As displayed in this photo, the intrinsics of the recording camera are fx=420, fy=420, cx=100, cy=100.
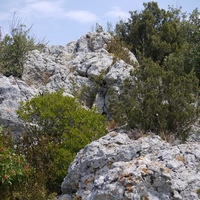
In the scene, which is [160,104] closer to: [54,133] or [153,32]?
[54,133]

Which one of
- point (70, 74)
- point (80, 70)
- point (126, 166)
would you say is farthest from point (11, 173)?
point (80, 70)

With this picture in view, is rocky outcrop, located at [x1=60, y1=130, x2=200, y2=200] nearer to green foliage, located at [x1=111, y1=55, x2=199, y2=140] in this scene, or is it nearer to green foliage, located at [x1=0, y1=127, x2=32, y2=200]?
green foliage, located at [x1=0, y1=127, x2=32, y2=200]

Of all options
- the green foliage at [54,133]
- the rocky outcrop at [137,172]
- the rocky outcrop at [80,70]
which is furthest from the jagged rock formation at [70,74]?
the rocky outcrop at [137,172]

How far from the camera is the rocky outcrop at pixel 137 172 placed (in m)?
6.24

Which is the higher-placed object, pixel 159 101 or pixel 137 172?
pixel 159 101

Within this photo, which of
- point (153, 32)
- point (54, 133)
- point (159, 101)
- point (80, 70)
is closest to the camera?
point (159, 101)

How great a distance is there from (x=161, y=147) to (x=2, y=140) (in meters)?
4.11

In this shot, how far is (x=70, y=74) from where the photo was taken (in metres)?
17.1

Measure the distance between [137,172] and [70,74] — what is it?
11.1 meters

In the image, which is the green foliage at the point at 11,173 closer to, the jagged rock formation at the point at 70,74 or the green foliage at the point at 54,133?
the green foliage at the point at 54,133

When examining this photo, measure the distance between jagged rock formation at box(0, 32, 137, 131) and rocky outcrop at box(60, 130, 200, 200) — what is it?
16.2 feet

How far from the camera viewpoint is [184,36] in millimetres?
24719

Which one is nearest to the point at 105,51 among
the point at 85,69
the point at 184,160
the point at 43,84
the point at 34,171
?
the point at 85,69

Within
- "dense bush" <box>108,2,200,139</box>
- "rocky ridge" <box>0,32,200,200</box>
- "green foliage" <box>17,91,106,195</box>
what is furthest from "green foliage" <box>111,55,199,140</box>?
"green foliage" <box>17,91,106,195</box>
